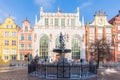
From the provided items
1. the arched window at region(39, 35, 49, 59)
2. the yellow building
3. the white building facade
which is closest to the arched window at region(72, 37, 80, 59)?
the white building facade

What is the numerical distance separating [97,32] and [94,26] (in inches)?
79.3

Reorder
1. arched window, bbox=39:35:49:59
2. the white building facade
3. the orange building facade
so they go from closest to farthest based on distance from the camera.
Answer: the white building facade
arched window, bbox=39:35:49:59
the orange building facade

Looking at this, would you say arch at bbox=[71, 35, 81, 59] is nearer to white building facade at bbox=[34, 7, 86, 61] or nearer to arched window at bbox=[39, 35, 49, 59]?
white building facade at bbox=[34, 7, 86, 61]

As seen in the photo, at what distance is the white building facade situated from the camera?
53.2 m

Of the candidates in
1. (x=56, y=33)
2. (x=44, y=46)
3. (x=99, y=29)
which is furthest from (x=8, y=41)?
(x=99, y=29)

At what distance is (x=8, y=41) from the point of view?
55.1m

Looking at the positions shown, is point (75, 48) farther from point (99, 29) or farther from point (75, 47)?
point (99, 29)

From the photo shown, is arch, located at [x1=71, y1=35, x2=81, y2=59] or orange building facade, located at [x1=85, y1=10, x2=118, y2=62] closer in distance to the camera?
arch, located at [x1=71, y1=35, x2=81, y2=59]

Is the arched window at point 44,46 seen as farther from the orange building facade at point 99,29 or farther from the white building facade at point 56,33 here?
the orange building facade at point 99,29

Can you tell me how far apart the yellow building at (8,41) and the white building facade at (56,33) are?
261 inches

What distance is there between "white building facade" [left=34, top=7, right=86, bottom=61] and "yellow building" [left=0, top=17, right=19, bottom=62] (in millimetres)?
6633

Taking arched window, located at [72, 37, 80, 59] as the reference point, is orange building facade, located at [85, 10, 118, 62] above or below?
above

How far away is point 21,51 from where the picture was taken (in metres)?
54.2

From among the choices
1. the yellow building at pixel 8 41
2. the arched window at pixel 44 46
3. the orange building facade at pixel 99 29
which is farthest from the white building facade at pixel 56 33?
the yellow building at pixel 8 41
